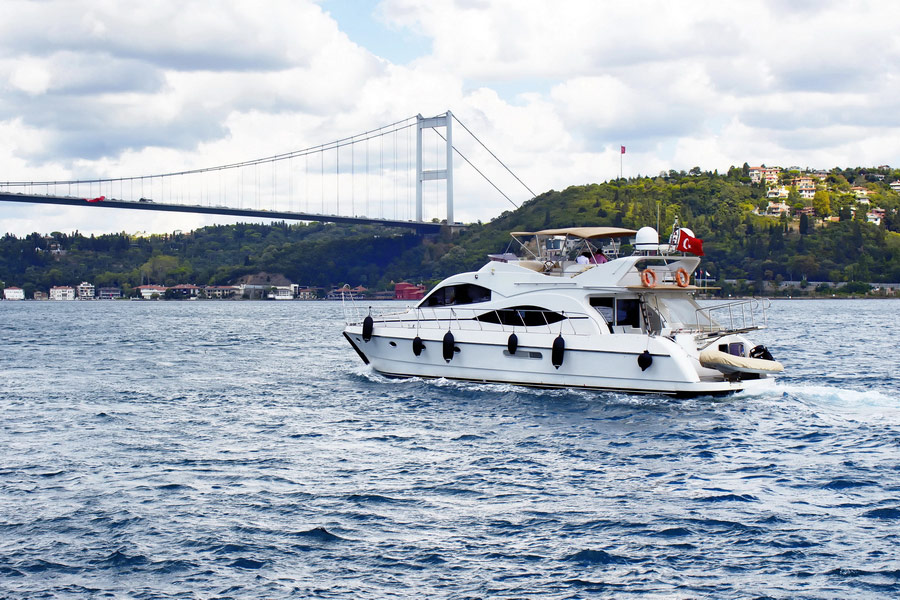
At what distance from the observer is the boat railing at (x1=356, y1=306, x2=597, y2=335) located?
21297 mm

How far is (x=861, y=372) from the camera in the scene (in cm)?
2870

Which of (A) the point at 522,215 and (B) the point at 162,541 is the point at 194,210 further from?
(B) the point at 162,541

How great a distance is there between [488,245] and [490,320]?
278 feet

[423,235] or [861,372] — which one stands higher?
[423,235]

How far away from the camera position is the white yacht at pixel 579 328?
1986cm

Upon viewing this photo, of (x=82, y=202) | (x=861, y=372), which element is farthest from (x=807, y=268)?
(x=861, y=372)

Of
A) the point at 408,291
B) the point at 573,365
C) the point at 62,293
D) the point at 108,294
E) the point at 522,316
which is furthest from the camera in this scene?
the point at 108,294

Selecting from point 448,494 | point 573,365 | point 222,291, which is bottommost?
point 448,494

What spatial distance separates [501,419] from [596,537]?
745cm

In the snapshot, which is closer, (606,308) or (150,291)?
(606,308)

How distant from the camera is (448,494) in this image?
12836 mm

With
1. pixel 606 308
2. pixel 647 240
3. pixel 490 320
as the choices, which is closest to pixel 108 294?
pixel 490 320

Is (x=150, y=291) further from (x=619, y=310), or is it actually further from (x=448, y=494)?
(x=448, y=494)

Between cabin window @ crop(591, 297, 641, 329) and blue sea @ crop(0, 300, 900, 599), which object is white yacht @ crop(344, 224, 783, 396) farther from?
blue sea @ crop(0, 300, 900, 599)
